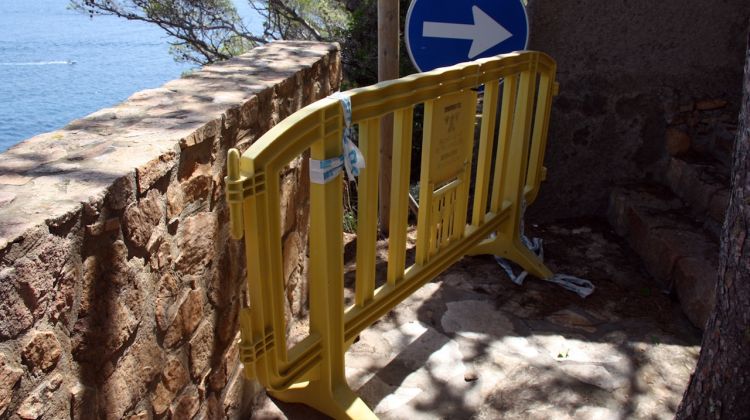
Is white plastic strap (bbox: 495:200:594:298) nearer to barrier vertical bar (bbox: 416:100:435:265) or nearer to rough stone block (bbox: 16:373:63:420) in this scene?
barrier vertical bar (bbox: 416:100:435:265)

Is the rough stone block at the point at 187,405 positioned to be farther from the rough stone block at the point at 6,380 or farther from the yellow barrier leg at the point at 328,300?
the rough stone block at the point at 6,380

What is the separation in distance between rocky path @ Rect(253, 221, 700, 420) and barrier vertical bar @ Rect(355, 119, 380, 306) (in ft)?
1.78

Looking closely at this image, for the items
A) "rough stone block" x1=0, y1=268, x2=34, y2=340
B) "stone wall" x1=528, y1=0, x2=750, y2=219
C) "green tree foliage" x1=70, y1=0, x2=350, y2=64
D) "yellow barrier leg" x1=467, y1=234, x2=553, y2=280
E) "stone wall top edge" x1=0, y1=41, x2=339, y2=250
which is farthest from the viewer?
"green tree foliage" x1=70, y1=0, x2=350, y2=64

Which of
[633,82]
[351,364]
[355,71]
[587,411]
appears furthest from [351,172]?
[355,71]

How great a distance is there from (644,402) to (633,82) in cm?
229

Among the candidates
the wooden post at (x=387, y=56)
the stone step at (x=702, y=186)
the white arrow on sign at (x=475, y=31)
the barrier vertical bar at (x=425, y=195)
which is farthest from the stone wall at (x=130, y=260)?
the stone step at (x=702, y=186)

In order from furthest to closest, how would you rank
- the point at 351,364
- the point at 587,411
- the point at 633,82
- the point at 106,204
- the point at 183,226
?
the point at 633,82
the point at 351,364
the point at 587,411
the point at 183,226
the point at 106,204

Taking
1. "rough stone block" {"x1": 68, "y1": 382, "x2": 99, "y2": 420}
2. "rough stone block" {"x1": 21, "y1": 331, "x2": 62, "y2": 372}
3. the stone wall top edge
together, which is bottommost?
"rough stone block" {"x1": 68, "y1": 382, "x2": 99, "y2": 420}

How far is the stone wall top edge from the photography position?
140cm

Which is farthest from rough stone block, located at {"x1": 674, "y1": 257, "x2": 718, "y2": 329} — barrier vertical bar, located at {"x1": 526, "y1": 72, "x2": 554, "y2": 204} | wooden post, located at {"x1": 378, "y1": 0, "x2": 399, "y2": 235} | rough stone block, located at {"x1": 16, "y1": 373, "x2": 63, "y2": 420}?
rough stone block, located at {"x1": 16, "y1": 373, "x2": 63, "y2": 420}

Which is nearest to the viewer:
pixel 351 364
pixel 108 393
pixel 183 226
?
pixel 108 393

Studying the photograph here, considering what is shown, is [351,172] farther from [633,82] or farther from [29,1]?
[29,1]

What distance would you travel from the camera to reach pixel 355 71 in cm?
642

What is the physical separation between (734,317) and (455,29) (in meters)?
2.07
